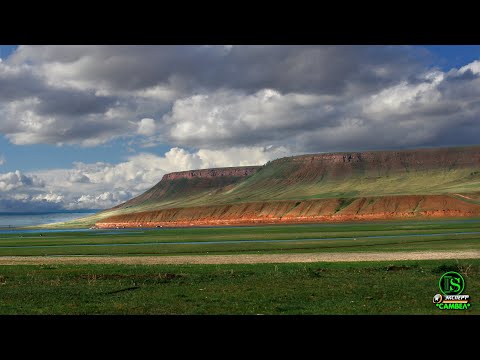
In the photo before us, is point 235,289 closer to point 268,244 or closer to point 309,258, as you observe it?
point 309,258

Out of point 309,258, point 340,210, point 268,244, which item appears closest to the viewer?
point 309,258

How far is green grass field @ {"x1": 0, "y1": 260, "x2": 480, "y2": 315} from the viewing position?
18484 millimetres

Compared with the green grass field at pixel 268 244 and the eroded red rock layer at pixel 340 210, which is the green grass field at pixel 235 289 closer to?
the green grass field at pixel 268 244

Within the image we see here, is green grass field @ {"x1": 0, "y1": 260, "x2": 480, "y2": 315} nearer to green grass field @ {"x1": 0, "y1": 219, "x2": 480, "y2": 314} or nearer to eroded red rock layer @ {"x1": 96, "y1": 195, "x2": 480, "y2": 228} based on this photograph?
green grass field @ {"x1": 0, "y1": 219, "x2": 480, "y2": 314}

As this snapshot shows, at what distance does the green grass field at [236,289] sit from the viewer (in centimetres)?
1848

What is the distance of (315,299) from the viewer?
20234mm

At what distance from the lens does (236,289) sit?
23422 mm

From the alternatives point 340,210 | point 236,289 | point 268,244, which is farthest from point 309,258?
point 340,210

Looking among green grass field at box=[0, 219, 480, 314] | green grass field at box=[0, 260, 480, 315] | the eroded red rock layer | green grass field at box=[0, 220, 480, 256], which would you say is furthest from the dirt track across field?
the eroded red rock layer
